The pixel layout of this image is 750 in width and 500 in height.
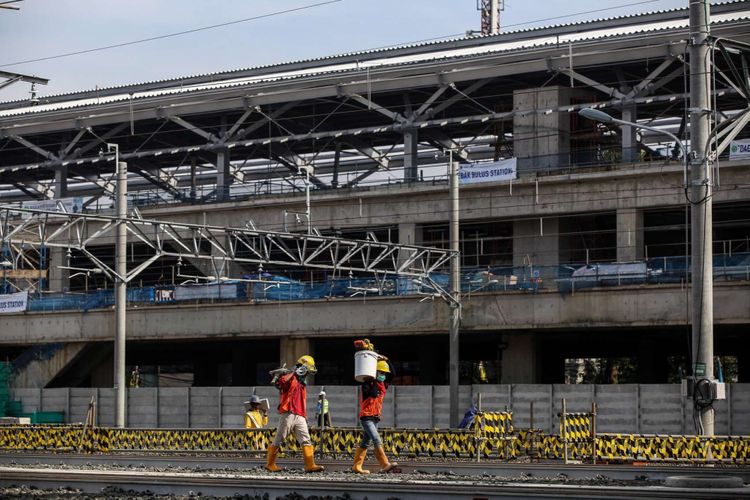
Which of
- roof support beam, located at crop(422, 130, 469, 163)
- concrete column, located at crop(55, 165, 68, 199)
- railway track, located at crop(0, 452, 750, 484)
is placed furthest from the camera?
concrete column, located at crop(55, 165, 68, 199)

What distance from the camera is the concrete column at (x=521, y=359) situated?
55812 mm

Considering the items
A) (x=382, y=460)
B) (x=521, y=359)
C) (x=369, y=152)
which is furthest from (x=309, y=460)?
(x=369, y=152)

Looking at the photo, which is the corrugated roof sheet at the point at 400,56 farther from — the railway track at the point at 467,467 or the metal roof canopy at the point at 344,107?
the railway track at the point at 467,467

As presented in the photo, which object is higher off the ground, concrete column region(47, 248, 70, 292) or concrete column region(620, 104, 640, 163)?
concrete column region(620, 104, 640, 163)

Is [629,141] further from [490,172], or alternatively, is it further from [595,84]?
[490,172]

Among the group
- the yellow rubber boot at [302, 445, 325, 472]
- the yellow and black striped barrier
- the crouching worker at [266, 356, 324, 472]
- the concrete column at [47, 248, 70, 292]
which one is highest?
the concrete column at [47, 248, 70, 292]

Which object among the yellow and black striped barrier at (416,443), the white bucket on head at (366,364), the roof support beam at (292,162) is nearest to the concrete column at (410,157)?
the roof support beam at (292,162)

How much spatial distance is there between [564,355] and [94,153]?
96.6 ft

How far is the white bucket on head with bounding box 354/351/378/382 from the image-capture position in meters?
21.2

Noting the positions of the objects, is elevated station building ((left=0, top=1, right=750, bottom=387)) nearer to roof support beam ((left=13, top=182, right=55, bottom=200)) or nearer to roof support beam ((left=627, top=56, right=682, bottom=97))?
roof support beam ((left=627, top=56, right=682, bottom=97))

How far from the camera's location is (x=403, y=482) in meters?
18.6

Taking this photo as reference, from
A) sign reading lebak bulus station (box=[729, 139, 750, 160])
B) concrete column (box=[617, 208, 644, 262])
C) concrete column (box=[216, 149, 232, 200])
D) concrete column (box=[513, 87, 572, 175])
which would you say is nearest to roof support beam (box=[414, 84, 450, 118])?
concrete column (box=[513, 87, 572, 175])

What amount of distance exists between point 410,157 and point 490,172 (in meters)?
4.83

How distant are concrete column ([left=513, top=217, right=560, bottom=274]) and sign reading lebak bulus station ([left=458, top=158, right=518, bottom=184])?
94.1 inches
